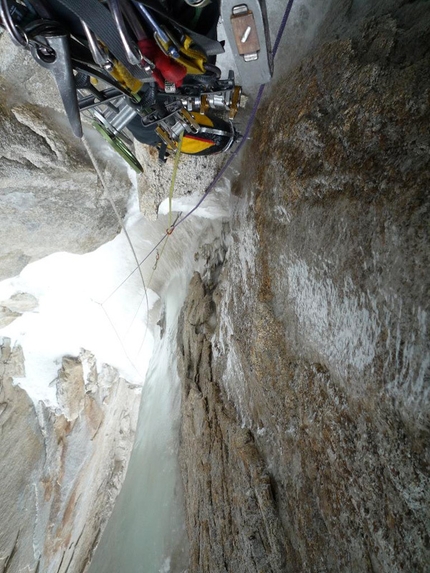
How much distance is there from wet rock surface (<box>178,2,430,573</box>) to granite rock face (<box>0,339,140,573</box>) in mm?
4287

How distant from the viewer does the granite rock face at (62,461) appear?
609 centimetres

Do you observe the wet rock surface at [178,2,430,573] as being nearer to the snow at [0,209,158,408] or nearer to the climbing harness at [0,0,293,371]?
Result: the climbing harness at [0,0,293,371]

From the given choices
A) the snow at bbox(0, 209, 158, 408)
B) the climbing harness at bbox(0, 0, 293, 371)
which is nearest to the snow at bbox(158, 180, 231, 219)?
the climbing harness at bbox(0, 0, 293, 371)

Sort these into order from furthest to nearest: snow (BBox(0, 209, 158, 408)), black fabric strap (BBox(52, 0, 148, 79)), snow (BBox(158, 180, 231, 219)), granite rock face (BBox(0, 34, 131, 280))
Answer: snow (BBox(0, 209, 158, 408))
snow (BBox(158, 180, 231, 219))
granite rock face (BBox(0, 34, 131, 280))
black fabric strap (BBox(52, 0, 148, 79))

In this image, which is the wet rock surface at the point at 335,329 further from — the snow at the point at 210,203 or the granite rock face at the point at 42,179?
the granite rock face at the point at 42,179

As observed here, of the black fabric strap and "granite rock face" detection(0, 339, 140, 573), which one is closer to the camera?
the black fabric strap

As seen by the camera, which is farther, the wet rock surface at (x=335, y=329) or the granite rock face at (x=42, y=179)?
the granite rock face at (x=42, y=179)

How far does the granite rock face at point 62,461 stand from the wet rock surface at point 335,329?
169 inches

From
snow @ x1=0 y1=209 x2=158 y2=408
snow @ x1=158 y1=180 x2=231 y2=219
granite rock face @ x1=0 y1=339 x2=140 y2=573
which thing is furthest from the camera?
snow @ x1=0 y1=209 x2=158 y2=408

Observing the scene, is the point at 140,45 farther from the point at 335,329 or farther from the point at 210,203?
the point at 210,203

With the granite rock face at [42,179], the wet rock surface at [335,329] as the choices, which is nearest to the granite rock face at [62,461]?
the granite rock face at [42,179]

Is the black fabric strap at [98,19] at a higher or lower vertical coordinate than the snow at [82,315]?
lower

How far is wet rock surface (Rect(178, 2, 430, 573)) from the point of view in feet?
4.54

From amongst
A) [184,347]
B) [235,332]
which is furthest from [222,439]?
[184,347]
